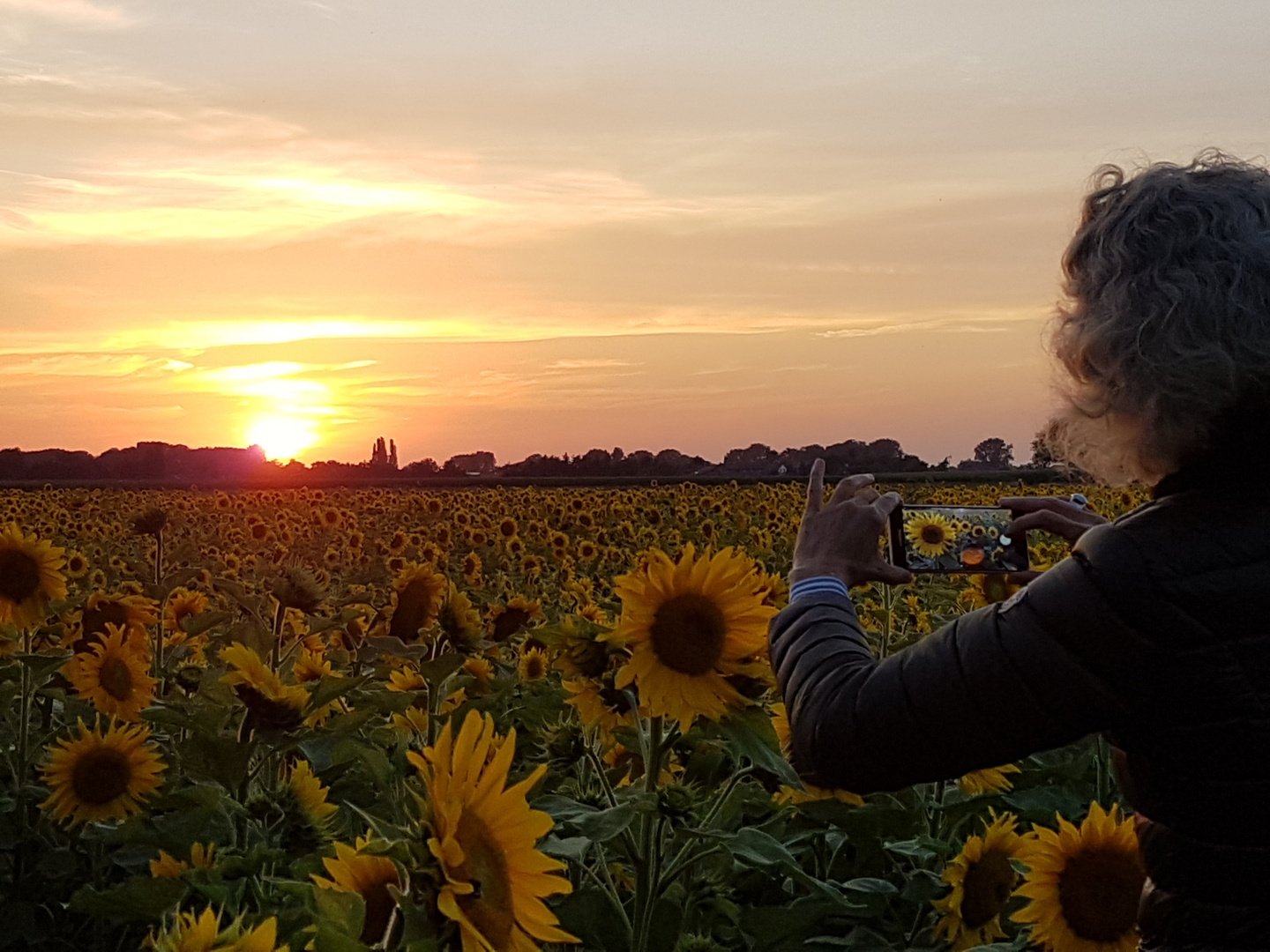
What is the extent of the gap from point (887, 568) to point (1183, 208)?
2.34 feet

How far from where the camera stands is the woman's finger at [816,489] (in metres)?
2.39

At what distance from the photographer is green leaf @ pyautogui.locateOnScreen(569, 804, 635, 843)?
7.07 feet

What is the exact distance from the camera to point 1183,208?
76.7 inches

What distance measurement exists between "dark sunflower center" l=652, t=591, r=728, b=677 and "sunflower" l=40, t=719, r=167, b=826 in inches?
78.2

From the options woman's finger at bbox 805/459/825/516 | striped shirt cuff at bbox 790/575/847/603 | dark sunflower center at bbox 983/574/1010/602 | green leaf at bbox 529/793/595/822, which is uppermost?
woman's finger at bbox 805/459/825/516

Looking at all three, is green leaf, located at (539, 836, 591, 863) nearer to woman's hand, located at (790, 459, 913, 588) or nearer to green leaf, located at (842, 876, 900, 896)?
woman's hand, located at (790, 459, 913, 588)

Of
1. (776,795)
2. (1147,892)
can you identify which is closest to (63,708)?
(776,795)

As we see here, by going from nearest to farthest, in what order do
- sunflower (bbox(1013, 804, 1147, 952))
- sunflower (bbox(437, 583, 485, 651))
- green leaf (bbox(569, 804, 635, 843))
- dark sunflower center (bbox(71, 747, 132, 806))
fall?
1. green leaf (bbox(569, 804, 635, 843))
2. sunflower (bbox(1013, 804, 1147, 952))
3. dark sunflower center (bbox(71, 747, 132, 806))
4. sunflower (bbox(437, 583, 485, 651))

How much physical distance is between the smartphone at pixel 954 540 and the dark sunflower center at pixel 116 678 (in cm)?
293

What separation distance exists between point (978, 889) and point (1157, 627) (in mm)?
1440

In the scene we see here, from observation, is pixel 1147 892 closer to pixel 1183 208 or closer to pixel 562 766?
pixel 1183 208

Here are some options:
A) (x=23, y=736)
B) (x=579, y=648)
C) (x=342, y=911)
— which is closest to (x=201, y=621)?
(x=23, y=736)

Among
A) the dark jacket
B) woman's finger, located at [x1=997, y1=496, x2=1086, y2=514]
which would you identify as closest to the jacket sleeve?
the dark jacket

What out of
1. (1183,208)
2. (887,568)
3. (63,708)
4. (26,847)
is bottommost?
A: (26,847)
